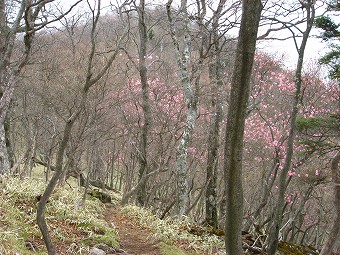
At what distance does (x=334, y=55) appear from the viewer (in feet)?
27.0

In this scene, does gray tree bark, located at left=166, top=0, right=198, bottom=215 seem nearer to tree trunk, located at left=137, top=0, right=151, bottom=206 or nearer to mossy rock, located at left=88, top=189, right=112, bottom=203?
tree trunk, located at left=137, top=0, right=151, bottom=206

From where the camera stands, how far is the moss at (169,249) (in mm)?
6360

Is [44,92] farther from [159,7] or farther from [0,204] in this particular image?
[0,204]

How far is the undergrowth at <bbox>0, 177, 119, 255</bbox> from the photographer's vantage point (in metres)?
4.98

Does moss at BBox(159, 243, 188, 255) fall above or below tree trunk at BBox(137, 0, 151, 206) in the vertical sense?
below

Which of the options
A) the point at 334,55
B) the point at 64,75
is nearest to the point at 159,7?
the point at 64,75

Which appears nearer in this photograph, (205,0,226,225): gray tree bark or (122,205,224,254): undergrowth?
(122,205,224,254): undergrowth

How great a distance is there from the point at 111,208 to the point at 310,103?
7.78 meters

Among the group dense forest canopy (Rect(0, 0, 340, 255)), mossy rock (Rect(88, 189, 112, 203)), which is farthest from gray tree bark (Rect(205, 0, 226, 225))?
mossy rock (Rect(88, 189, 112, 203))

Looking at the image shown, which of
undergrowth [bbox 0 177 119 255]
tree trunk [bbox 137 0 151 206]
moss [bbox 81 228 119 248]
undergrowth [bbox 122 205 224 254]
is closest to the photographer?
undergrowth [bbox 0 177 119 255]

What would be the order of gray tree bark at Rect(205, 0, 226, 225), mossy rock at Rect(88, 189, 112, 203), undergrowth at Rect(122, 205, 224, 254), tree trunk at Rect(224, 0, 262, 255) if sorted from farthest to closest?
1. mossy rock at Rect(88, 189, 112, 203)
2. gray tree bark at Rect(205, 0, 226, 225)
3. undergrowth at Rect(122, 205, 224, 254)
4. tree trunk at Rect(224, 0, 262, 255)

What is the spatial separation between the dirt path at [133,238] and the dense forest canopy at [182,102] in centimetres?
128

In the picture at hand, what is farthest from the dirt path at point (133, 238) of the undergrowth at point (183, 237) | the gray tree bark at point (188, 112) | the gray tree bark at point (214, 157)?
the gray tree bark at point (214, 157)

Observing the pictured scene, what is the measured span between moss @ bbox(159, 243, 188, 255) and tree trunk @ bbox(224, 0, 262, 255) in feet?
10.5
